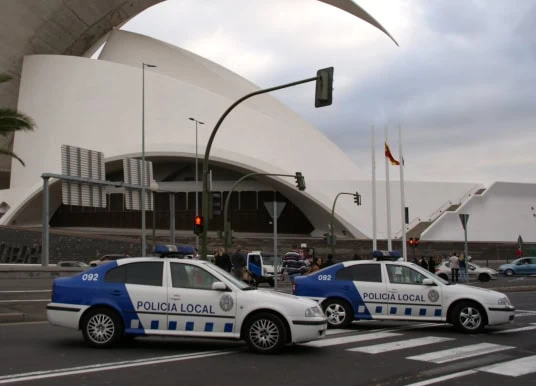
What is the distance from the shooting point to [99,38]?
173 feet

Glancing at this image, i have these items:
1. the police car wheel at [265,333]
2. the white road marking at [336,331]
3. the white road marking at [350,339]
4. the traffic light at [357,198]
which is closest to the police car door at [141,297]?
the police car wheel at [265,333]

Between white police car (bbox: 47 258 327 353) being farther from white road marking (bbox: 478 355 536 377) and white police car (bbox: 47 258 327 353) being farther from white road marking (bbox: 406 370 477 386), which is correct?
white road marking (bbox: 478 355 536 377)

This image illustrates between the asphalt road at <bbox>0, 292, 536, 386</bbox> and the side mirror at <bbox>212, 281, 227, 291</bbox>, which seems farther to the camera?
the side mirror at <bbox>212, 281, 227, 291</bbox>

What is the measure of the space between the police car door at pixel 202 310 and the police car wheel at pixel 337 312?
10.0 ft

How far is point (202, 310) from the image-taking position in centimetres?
820

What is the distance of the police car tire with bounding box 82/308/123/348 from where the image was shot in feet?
27.4

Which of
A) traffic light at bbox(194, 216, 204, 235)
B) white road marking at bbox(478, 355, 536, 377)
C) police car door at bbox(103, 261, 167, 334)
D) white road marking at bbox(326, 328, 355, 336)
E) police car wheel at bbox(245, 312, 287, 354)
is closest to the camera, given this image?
white road marking at bbox(478, 355, 536, 377)

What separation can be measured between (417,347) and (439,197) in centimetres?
3534

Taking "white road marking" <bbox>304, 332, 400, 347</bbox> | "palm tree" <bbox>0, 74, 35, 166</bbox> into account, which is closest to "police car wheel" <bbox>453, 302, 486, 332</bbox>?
"white road marking" <bbox>304, 332, 400, 347</bbox>

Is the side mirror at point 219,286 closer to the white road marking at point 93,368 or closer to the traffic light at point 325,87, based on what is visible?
the white road marking at point 93,368

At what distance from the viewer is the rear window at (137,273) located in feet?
28.0

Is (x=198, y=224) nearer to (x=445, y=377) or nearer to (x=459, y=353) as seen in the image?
(x=459, y=353)

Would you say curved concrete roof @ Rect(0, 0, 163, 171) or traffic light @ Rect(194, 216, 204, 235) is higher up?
curved concrete roof @ Rect(0, 0, 163, 171)

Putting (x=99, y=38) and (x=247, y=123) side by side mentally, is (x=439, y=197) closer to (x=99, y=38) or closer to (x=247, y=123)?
(x=247, y=123)
